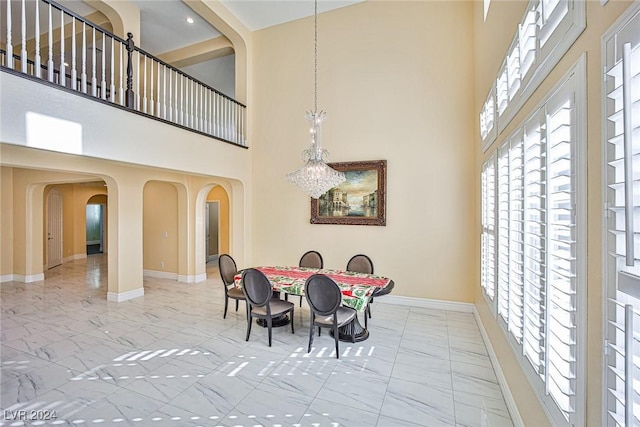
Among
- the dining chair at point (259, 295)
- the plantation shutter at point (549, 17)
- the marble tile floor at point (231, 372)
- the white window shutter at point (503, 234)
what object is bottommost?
the marble tile floor at point (231, 372)

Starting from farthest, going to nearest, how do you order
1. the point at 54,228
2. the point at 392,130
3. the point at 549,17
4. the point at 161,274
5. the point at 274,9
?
the point at 54,228 < the point at 161,274 < the point at 274,9 < the point at 392,130 < the point at 549,17

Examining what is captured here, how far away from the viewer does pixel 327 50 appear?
5773mm

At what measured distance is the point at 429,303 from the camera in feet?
16.6

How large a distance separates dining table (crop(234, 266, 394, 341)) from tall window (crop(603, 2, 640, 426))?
2.53m

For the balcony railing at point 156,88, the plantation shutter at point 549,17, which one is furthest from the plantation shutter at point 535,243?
the balcony railing at point 156,88

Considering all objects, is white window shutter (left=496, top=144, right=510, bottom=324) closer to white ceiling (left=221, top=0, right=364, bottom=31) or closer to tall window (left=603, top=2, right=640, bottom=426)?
tall window (left=603, top=2, right=640, bottom=426)

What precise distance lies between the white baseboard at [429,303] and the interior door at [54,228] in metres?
9.84

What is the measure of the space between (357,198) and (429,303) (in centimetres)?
225

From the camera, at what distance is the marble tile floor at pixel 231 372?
97.1 inches

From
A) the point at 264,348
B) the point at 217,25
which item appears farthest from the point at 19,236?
the point at 264,348

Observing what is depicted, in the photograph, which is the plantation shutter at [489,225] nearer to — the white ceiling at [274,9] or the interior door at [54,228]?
the white ceiling at [274,9]

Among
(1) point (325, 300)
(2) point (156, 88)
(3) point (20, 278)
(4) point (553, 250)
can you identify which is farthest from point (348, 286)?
(3) point (20, 278)

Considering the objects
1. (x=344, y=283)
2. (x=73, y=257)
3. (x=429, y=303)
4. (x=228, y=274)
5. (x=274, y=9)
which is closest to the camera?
(x=344, y=283)

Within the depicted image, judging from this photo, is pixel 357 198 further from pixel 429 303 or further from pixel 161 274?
pixel 161 274
